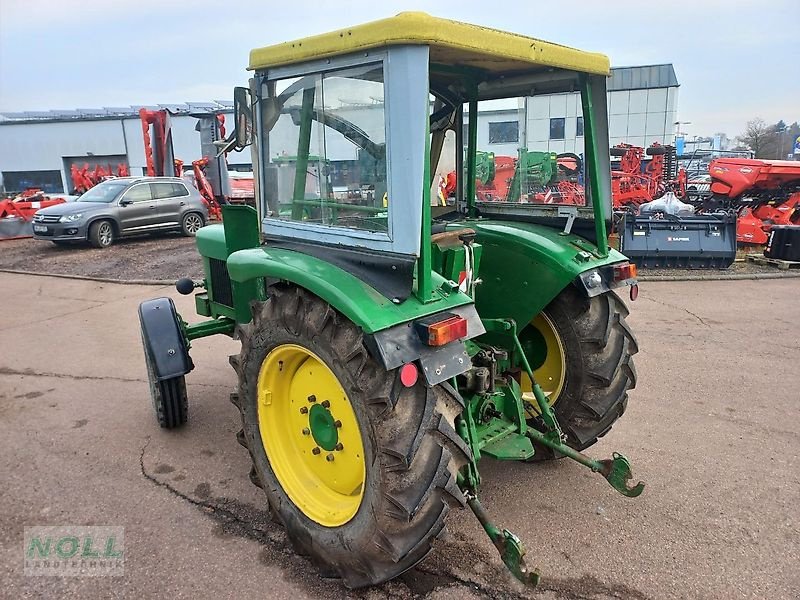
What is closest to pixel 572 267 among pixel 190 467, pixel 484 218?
pixel 484 218

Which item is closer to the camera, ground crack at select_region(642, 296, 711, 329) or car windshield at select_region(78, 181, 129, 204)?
ground crack at select_region(642, 296, 711, 329)

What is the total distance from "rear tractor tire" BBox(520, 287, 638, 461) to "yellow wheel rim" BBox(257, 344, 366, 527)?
1.14m

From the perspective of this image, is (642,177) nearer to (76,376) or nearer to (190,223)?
(190,223)

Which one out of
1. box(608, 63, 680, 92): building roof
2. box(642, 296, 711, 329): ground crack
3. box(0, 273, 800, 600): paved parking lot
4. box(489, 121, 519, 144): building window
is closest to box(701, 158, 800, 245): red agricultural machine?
box(642, 296, 711, 329): ground crack

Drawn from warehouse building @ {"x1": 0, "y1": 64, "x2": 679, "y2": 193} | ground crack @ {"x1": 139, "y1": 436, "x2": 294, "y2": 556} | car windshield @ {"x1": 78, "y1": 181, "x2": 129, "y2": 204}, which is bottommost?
ground crack @ {"x1": 139, "y1": 436, "x2": 294, "y2": 556}

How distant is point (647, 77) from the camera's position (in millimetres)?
31469

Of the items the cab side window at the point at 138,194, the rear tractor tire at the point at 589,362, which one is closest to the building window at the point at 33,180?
the cab side window at the point at 138,194

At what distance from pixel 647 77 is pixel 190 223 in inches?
1061

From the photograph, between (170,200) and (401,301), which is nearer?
(401,301)

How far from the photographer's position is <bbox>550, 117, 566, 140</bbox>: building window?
3416 mm

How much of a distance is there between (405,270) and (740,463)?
2.73 meters

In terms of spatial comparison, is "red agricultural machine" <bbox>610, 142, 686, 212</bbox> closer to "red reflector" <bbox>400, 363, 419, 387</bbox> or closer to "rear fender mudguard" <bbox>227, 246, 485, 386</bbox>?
"rear fender mudguard" <bbox>227, 246, 485, 386</bbox>

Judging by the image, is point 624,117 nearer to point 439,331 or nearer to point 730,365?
point 730,365

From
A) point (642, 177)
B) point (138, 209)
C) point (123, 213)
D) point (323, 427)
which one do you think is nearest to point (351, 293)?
point (323, 427)
